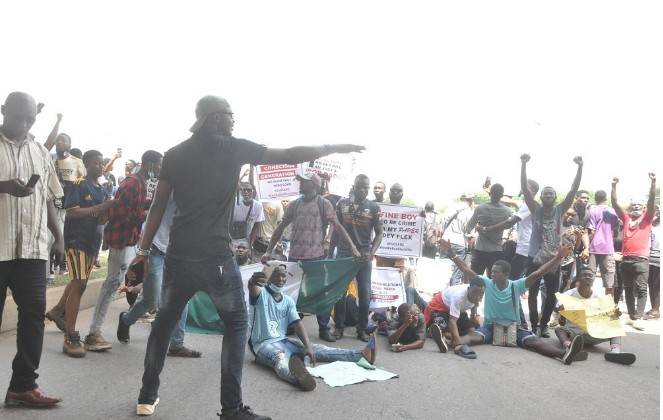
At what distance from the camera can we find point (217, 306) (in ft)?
11.9

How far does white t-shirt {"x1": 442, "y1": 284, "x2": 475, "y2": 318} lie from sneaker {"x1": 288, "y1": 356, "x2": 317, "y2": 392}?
8.92 feet

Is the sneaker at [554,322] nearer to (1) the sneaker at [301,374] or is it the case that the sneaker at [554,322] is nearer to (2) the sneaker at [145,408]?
(1) the sneaker at [301,374]

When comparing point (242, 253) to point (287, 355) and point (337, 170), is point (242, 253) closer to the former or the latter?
point (287, 355)

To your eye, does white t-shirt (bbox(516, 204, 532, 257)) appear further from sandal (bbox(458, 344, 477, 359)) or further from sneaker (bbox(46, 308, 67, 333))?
sneaker (bbox(46, 308, 67, 333))

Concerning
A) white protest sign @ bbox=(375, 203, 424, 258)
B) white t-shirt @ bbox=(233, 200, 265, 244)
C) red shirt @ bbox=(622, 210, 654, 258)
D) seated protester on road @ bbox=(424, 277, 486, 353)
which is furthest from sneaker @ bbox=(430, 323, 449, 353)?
red shirt @ bbox=(622, 210, 654, 258)

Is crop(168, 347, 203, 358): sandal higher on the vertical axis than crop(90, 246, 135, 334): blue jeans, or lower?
lower

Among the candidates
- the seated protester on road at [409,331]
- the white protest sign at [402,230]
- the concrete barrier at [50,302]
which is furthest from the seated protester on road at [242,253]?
the white protest sign at [402,230]

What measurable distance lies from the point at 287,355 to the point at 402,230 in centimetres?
419

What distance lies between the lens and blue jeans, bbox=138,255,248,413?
11.8ft

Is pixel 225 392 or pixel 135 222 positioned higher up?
pixel 135 222

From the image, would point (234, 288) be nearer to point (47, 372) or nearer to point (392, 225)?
→ point (47, 372)

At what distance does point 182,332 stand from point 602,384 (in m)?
3.82

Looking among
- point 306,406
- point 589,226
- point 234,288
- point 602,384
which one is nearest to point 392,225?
point 589,226

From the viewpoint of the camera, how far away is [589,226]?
977 centimetres
